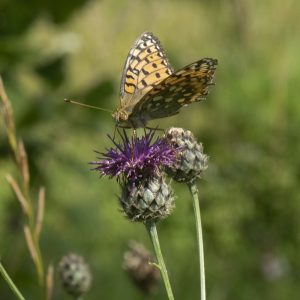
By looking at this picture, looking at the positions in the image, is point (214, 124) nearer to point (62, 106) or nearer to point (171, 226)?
point (171, 226)

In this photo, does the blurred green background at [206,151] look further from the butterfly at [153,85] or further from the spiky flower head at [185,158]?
the spiky flower head at [185,158]

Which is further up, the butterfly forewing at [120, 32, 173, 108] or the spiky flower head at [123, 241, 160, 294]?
the butterfly forewing at [120, 32, 173, 108]

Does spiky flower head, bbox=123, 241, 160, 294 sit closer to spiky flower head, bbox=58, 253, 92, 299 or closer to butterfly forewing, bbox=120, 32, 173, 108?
spiky flower head, bbox=58, 253, 92, 299

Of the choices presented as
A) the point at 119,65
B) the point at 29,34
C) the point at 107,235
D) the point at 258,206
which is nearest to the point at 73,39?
the point at 29,34

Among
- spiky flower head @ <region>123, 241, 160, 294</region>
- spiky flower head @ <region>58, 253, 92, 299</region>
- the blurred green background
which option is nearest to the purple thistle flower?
spiky flower head @ <region>58, 253, 92, 299</region>

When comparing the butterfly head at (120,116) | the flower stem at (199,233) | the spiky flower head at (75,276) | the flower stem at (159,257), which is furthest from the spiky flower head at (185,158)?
the spiky flower head at (75,276)
